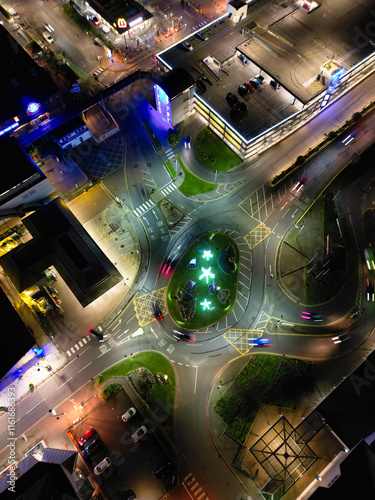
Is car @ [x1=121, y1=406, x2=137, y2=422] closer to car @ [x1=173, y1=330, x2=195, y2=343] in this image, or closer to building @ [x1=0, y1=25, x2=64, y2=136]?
car @ [x1=173, y1=330, x2=195, y2=343]

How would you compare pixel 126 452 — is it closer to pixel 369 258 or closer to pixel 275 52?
pixel 369 258

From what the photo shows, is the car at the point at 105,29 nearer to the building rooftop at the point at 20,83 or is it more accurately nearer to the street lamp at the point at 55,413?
the building rooftop at the point at 20,83

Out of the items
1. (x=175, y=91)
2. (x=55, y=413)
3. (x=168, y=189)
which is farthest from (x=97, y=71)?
(x=55, y=413)

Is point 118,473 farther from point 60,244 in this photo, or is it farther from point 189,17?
point 189,17

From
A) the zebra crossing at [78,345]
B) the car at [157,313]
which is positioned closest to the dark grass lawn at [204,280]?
the car at [157,313]

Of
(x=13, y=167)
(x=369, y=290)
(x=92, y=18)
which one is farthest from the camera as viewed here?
(x=92, y=18)

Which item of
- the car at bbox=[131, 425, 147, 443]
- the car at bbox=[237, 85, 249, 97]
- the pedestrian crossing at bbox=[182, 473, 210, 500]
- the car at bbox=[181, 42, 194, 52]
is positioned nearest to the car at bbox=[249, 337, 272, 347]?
the car at bbox=[131, 425, 147, 443]

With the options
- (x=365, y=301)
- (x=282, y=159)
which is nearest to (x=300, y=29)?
(x=282, y=159)
